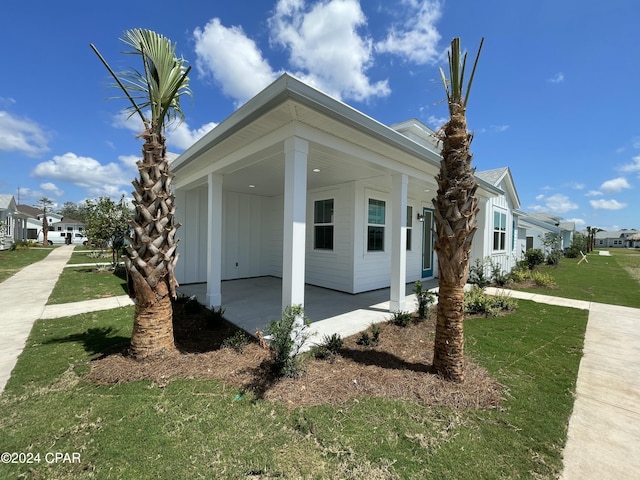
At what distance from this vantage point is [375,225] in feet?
27.6

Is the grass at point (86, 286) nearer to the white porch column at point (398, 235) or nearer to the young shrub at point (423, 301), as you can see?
the white porch column at point (398, 235)

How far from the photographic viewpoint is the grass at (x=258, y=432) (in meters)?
2.02

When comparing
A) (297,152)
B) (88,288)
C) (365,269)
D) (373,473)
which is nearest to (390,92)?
(365,269)

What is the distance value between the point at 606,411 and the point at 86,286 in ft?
40.2

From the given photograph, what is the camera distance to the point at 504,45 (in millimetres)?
6004

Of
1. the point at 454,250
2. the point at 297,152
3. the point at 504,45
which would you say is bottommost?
the point at 454,250

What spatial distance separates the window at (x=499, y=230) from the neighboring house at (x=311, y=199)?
0.13 meters

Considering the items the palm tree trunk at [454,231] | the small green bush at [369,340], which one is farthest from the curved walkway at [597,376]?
the small green bush at [369,340]

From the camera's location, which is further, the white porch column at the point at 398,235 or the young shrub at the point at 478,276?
the young shrub at the point at 478,276

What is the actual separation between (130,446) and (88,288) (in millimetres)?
8574

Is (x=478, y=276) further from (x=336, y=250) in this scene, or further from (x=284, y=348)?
(x=284, y=348)

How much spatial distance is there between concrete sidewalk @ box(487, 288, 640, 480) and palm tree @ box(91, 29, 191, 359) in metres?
4.35

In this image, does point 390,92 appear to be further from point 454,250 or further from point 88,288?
point 88,288

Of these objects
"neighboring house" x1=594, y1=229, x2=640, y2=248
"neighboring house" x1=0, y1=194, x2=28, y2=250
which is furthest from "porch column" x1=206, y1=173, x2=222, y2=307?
A: "neighboring house" x1=594, y1=229, x2=640, y2=248
